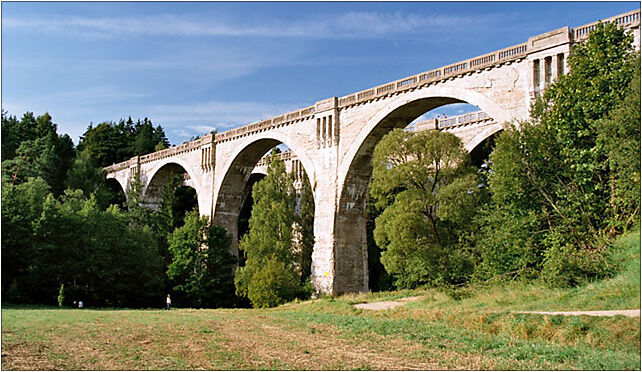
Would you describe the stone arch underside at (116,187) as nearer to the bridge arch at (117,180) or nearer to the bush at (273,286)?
the bridge arch at (117,180)

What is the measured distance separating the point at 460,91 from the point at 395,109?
3547mm

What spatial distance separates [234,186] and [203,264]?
5.57 meters

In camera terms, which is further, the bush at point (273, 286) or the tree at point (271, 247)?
the tree at point (271, 247)

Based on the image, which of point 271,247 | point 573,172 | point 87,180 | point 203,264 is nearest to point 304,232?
point 271,247

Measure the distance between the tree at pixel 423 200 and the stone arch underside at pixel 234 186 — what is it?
15316mm

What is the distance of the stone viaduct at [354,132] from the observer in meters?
21.5

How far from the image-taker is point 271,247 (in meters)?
33.0

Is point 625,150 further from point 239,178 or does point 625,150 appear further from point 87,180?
point 87,180

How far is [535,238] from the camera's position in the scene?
19.5 metres

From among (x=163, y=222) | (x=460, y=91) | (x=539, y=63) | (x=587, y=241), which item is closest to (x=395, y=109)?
(x=460, y=91)

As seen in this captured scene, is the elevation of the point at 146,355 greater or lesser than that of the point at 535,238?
lesser

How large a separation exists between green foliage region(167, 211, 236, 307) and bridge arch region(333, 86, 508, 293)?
1135cm

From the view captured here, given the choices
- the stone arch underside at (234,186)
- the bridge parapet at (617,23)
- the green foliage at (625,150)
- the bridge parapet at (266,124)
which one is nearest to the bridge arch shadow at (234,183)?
the stone arch underside at (234,186)

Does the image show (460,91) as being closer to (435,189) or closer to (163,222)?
(435,189)
